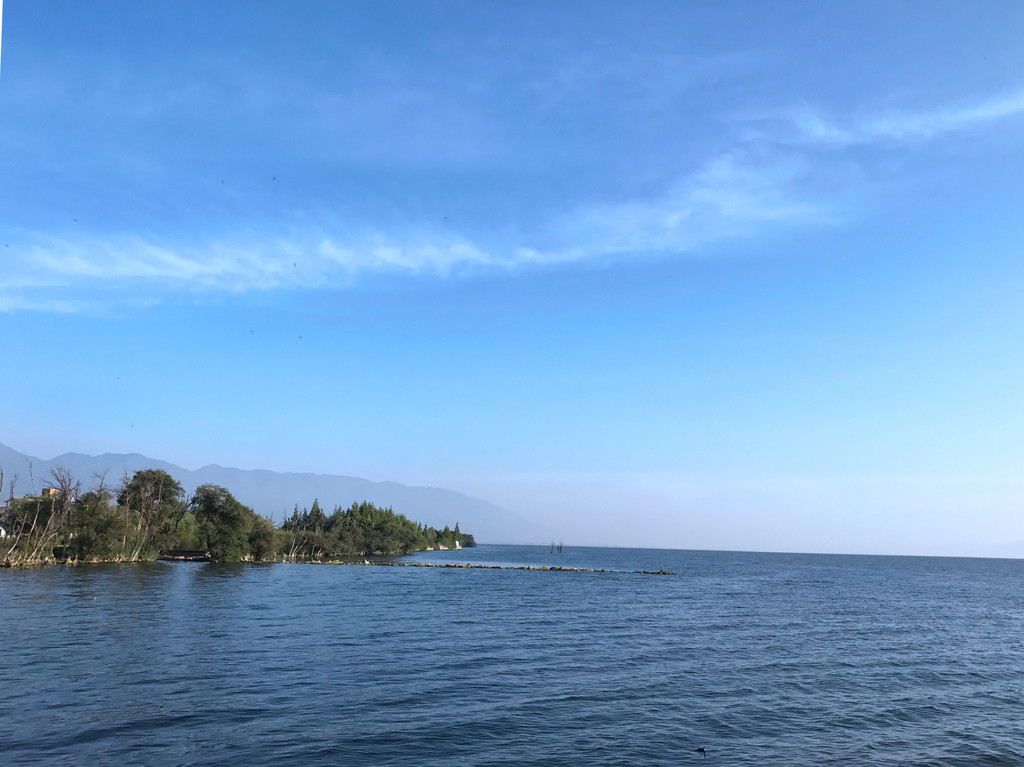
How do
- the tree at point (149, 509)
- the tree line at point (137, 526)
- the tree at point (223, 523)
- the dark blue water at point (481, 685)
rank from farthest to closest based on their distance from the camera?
the tree at point (223, 523) → the tree at point (149, 509) → the tree line at point (137, 526) → the dark blue water at point (481, 685)

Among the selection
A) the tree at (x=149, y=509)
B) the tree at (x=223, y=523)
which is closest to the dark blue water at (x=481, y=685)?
the tree at (x=149, y=509)

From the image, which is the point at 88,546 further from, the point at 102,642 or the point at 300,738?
the point at 300,738

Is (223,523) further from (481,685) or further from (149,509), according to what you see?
(481,685)

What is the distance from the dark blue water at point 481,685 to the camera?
2409 cm

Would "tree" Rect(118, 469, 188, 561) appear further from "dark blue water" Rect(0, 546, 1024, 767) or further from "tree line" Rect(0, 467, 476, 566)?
"dark blue water" Rect(0, 546, 1024, 767)

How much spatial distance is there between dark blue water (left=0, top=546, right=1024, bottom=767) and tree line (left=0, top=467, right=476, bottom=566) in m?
38.0

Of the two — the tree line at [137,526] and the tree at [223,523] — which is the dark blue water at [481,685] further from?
the tree at [223,523]

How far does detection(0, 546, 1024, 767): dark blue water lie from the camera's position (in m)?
24.1

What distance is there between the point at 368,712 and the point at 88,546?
102089mm

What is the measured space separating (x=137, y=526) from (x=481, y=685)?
109 metres

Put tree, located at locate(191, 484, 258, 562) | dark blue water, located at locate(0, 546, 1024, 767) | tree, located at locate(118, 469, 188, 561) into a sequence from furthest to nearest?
tree, located at locate(191, 484, 258, 562) → tree, located at locate(118, 469, 188, 561) → dark blue water, located at locate(0, 546, 1024, 767)

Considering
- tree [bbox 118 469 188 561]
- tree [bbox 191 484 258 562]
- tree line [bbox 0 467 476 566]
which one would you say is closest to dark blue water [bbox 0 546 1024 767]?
tree line [bbox 0 467 476 566]

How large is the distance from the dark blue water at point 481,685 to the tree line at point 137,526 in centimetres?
3795

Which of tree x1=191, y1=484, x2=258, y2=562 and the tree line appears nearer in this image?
the tree line
